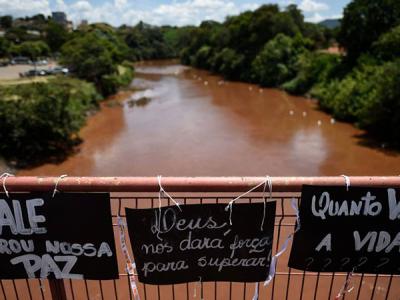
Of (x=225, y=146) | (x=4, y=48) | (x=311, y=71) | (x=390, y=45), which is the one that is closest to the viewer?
(x=225, y=146)

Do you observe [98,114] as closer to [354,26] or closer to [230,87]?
[230,87]

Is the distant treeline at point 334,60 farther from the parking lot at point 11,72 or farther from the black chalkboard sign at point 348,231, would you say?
the parking lot at point 11,72

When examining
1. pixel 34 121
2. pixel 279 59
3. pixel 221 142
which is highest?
pixel 279 59

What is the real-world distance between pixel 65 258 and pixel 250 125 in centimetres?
2049

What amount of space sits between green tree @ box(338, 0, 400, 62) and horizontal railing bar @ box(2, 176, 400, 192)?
24289 mm

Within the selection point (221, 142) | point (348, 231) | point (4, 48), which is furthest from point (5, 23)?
point (348, 231)

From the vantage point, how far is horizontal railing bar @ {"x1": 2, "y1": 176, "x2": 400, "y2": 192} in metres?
2.25

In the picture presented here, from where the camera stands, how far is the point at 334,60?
91.2 feet

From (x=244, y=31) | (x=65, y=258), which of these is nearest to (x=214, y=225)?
(x=65, y=258)

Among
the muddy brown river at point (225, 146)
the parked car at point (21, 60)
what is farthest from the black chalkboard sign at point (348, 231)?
the parked car at point (21, 60)

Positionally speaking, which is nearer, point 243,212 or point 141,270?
point 243,212

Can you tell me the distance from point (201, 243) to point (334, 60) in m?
28.6

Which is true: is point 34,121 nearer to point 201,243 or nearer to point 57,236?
point 57,236

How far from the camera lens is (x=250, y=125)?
882 inches
